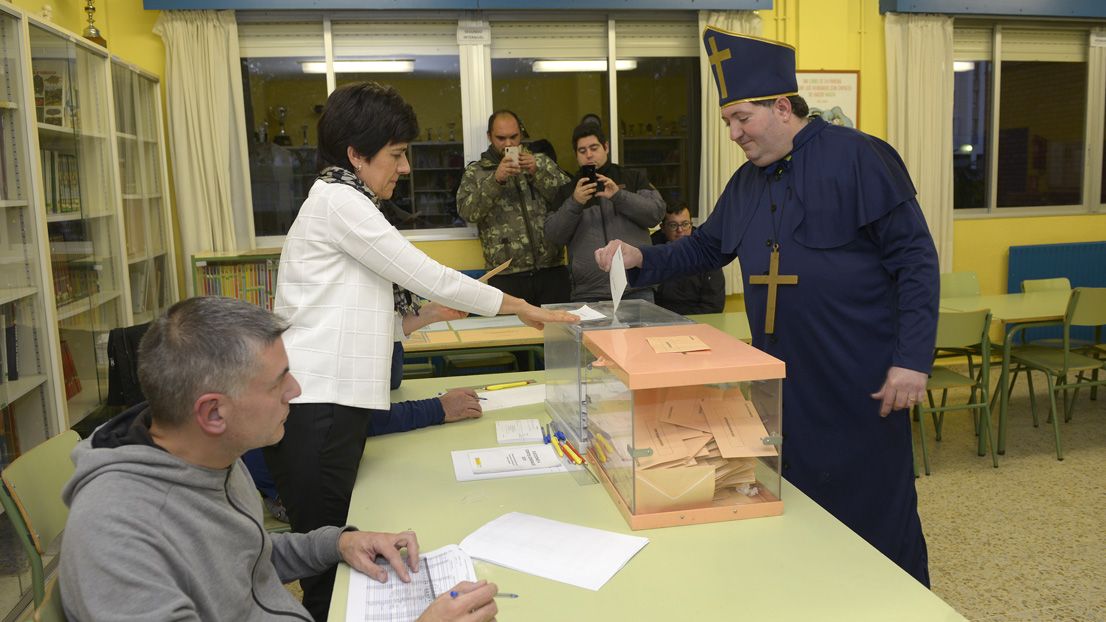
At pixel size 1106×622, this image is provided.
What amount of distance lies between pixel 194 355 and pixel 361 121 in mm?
865

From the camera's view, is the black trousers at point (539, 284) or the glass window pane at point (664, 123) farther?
the glass window pane at point (664, 123)

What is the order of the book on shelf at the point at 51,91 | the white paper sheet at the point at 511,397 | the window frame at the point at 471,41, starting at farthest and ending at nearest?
the window frame at the point at 471,41
the book on shelf at the point at 51,91
the white paper sheet at the point at 511,397

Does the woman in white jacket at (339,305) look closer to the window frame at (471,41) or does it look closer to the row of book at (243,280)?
the row of book at (243,280)

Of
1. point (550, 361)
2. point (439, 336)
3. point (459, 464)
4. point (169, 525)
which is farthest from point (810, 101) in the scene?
point (169, 525)

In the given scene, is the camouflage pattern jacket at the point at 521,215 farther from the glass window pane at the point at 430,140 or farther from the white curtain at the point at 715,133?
the white curtain at the point at 715,133

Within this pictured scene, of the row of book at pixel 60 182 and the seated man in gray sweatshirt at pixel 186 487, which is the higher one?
the row of book at pixel 60 182

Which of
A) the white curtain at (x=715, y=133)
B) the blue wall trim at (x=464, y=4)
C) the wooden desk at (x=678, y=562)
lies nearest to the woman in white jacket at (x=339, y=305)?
the wooden desk at (x=678, y=562)

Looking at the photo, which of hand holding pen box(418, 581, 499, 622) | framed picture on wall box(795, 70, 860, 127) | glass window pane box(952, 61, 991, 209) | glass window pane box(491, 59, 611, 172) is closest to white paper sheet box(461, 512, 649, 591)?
hand holding pen box(418, 581, 499, 622)

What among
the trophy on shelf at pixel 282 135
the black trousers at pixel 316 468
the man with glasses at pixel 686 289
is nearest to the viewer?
the black trousers at pixel 316 468

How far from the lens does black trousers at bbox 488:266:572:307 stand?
15.8ft

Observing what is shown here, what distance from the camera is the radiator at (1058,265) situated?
6.31m

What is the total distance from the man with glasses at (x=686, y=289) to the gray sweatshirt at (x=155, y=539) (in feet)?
10.9

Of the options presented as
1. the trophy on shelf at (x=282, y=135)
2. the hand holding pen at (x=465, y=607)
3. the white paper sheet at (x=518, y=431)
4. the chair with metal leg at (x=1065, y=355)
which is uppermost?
the trophy on shelf at (x=282, y=135)

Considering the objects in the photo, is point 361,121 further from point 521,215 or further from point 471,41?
point 471,41
